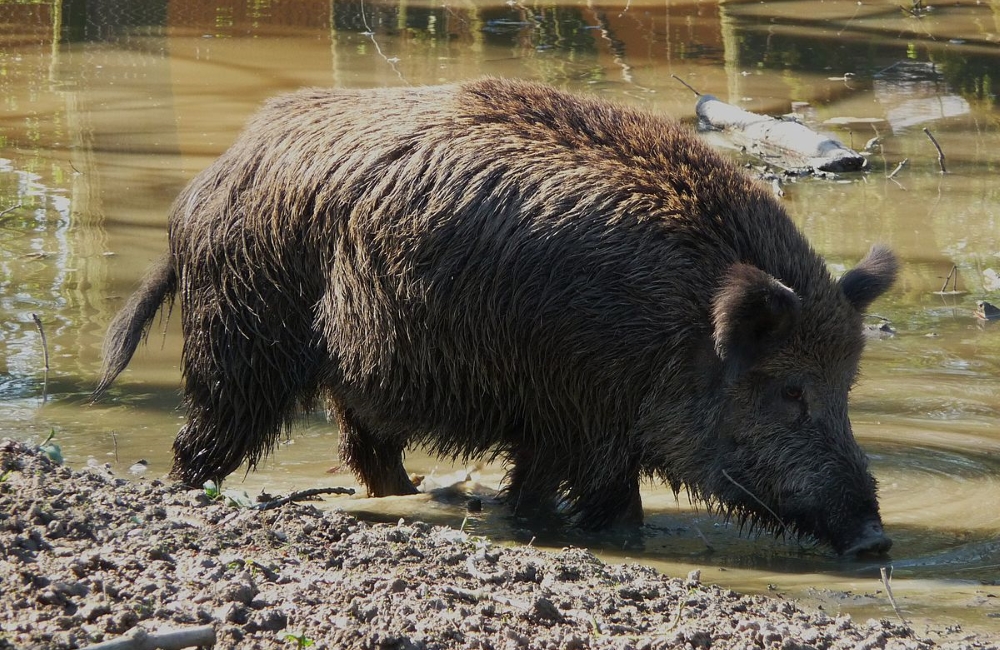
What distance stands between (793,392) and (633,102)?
372 inches

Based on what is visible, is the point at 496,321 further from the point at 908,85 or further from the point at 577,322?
the point at 908,85

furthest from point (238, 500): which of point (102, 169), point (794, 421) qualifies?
point (102, 169)

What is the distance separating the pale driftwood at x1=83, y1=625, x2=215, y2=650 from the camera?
3434mm

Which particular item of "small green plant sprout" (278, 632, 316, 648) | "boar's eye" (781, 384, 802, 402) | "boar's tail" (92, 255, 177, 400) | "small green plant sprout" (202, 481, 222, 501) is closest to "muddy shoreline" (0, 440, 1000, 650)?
"small green plant sprout" (278, 632, 316, 648)

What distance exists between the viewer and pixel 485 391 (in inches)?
235

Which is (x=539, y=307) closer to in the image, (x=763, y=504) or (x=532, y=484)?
(x=532, y=484)

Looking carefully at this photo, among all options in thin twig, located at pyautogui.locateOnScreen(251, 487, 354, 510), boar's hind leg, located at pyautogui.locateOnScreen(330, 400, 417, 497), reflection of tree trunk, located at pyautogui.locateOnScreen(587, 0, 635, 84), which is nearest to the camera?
thin twig, located at pyautogui.locateOnScreen(251, 487, 354, 510)

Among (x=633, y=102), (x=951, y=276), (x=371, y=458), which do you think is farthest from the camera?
(x=633, y=102)

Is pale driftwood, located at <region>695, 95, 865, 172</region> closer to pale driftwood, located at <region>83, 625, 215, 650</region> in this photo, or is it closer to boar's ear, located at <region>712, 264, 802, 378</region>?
boar's ear, located at <region>712, 264, 802, 378</region>

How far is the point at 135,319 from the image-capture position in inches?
260

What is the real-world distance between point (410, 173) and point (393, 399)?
103cm

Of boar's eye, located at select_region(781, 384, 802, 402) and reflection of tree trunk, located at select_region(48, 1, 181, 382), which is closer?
boar's eye, located at select_region(781, 384, 802, 402)

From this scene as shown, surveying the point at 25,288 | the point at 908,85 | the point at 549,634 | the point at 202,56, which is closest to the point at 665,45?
the point at 908,85

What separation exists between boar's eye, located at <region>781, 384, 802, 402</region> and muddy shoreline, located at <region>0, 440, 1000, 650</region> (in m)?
1.31
